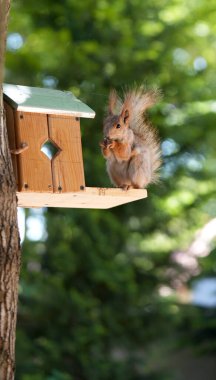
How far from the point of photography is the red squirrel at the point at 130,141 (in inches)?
125

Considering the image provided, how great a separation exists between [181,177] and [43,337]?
1969 millimetres

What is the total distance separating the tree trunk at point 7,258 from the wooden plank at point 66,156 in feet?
1.30

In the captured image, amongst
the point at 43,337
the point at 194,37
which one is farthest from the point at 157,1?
the point at 43,337

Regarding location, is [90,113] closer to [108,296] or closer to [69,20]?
[69,20]

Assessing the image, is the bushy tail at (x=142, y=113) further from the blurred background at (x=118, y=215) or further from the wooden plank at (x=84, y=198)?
the blurred background at (x=118, y=215)

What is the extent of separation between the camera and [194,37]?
717 centimetres

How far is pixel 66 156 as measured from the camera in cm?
304

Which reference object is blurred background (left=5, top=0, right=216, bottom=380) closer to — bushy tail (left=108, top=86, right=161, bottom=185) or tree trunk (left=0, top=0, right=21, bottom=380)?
bushy tail (left=108, top=86, right=161, bottom=185)

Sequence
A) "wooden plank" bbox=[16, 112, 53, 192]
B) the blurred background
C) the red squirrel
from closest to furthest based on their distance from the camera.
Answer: "wooden plank" bbox=[16, 112, 53, 192] → the red squirrel → the blurred background

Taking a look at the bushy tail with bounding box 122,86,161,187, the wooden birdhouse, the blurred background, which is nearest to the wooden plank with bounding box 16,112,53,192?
the wooden birdhouse

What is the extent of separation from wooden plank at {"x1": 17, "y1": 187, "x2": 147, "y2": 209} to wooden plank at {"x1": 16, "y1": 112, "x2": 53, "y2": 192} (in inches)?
1.5

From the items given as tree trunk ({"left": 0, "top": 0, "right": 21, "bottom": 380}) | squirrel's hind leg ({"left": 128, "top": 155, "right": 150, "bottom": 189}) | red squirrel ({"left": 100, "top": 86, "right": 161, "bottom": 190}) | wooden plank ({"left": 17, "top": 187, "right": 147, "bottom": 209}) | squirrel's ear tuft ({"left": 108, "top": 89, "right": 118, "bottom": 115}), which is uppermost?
squirrel's ear tuft ({"left": 108, "top": 89, "right": 118, "bottom": 115})

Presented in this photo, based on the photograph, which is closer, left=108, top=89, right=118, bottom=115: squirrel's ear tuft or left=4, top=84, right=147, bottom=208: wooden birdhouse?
left=4, top=84, right=147, bottom=208: wooden birdhouse

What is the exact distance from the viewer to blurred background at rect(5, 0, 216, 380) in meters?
6.84
